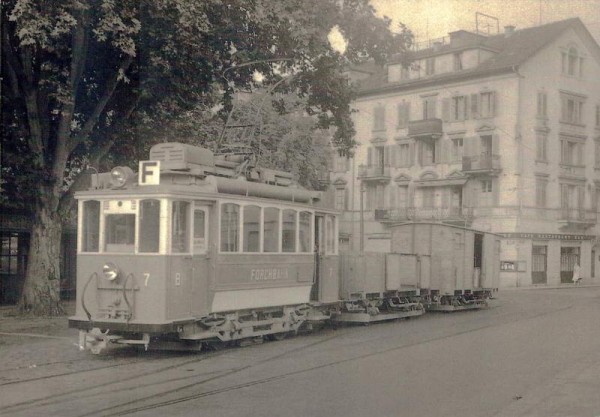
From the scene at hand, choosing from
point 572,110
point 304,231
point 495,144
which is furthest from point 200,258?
point 572,110

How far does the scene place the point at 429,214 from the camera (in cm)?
5459

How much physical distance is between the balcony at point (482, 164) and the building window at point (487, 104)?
244 cm

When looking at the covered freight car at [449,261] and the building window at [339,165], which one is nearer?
the covered freight car at [449,261]

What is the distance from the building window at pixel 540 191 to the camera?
50.1 meters

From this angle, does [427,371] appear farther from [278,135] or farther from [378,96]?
[378,96]

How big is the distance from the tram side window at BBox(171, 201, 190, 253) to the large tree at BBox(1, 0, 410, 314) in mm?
5286

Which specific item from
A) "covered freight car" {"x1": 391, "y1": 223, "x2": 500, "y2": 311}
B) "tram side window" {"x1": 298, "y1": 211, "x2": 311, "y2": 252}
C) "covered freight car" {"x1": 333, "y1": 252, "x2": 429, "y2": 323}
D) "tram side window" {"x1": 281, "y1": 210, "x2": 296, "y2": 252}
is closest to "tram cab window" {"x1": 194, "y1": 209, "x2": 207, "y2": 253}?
"tram side window" {"x1": 281, "y1": 210, "x2": 296, "y2": 252}

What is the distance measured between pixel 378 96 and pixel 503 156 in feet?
35.8

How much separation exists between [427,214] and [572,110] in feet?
36.0

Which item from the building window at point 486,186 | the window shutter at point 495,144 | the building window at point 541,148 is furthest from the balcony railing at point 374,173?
the building window at point 541,148

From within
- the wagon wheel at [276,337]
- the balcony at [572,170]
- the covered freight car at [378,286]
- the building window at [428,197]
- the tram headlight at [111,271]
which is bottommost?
the wagon wheel at [276,337]

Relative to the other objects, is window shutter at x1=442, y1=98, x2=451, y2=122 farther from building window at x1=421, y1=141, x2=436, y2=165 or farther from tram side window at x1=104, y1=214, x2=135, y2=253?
tram side window at x1=104, y1=214, x2=135, y2=253

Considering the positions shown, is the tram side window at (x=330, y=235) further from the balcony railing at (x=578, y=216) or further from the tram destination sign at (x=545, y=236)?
the balcony railing at (x=578, y=216)

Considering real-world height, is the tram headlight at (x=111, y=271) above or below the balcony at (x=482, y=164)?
below
